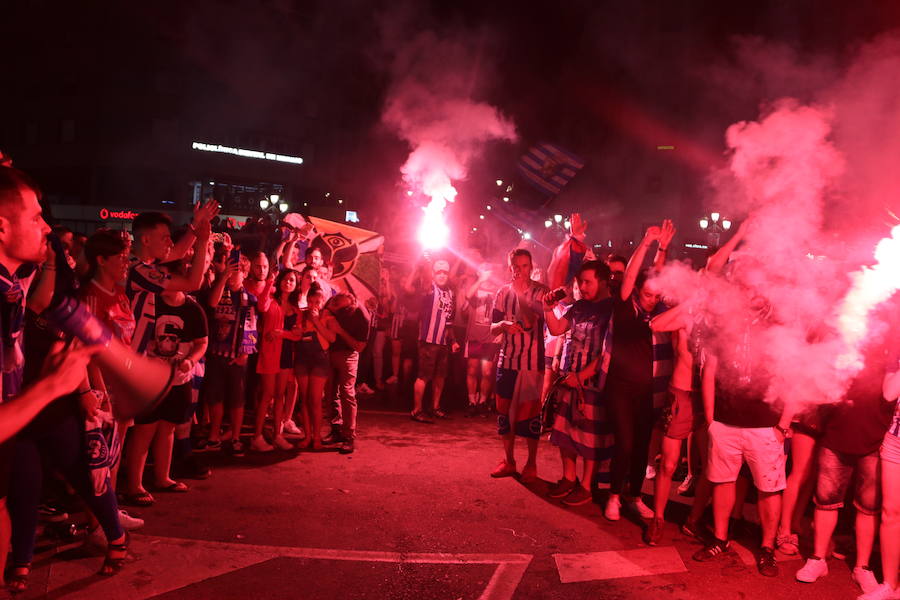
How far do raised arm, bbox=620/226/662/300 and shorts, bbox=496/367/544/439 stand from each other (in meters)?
1.32

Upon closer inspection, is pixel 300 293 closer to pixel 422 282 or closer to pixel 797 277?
pixel 422 282

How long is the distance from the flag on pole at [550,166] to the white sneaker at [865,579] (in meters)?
15.4

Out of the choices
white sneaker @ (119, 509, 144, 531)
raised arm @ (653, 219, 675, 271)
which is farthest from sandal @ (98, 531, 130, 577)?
raised arm @ (653, 219, 675, 271)

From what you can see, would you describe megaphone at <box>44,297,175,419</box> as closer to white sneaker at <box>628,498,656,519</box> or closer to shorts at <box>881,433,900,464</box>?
shorts at <box>881,433,900,464</box>

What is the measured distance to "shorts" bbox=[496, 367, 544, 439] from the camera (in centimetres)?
623

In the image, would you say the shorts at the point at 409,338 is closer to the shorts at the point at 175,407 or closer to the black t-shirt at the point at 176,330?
the shorts at the point at 175,407

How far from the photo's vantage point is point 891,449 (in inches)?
162

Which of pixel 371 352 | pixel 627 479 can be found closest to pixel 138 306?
pixel 627 479

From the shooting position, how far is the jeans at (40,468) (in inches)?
134

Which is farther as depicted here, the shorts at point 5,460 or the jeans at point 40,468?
the jeans at point 40,468

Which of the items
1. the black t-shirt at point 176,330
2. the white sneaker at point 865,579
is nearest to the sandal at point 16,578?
the black t-shirt at point 176,330

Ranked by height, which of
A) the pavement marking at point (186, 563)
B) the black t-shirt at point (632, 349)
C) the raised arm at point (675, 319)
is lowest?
the pavement marking at point (186, 563)

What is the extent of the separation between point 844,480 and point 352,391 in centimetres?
456

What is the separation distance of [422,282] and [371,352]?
1837 millimetres
